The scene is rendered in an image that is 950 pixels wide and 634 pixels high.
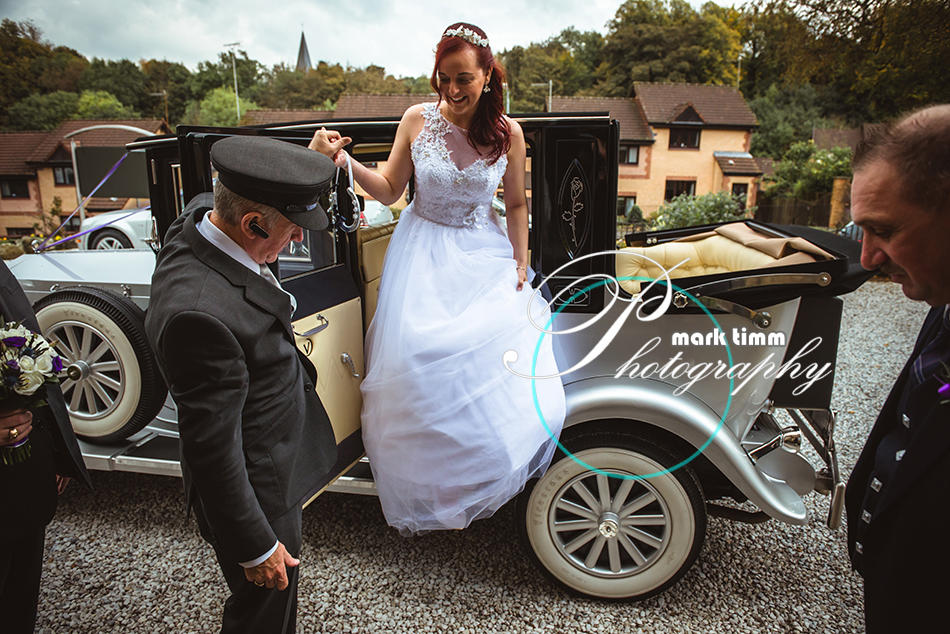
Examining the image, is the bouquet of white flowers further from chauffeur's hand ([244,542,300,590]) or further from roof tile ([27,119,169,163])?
roof tile ([27,119,169,163])

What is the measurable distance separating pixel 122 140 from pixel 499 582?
3545cm

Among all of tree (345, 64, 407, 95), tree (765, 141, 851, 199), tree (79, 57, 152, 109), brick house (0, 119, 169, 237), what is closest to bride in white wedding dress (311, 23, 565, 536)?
tree (765, 141, 851, 199)

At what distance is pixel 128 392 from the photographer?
9.61 feet

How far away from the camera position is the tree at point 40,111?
31172 millimetres

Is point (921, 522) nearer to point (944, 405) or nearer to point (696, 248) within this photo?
point (944, 405)

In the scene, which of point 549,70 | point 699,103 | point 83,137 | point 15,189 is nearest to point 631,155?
point 699,103

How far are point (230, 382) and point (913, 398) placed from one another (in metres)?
1.71

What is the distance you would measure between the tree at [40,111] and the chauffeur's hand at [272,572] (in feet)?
133

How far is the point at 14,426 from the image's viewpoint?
174 cm

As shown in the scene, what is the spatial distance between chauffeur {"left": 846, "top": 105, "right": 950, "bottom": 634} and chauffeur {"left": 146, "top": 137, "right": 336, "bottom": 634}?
138 cm

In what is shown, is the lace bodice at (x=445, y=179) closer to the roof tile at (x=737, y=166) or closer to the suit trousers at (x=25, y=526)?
the suit trousers at (x=25, y=526)

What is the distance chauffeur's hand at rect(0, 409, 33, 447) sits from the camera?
5.61 feet

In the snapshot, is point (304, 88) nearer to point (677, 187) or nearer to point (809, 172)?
point (677, 187)

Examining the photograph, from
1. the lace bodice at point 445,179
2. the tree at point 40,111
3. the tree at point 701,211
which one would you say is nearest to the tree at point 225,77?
the tree at point 40,111
